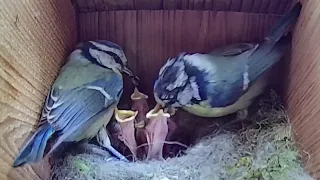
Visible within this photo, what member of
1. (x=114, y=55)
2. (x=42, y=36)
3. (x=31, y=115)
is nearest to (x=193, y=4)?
(x=114, y=55)

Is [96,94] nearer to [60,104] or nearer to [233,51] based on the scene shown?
[60,104]

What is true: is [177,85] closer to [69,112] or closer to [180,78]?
[180,78]

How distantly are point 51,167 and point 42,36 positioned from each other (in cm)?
28

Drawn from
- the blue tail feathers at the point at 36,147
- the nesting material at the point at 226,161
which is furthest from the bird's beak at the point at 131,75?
the blue tail feathers at the point at 36,147

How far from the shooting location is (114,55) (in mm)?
1492

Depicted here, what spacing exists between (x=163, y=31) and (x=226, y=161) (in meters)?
0.38

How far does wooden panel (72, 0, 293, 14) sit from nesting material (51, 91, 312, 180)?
233 millimetres

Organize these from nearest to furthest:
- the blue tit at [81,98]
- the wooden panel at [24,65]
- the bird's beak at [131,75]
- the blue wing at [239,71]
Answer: the wooden panel at [24,65] < the blue tit at [81,98] < the blue wing at [239,71] < the bird's beak at [131,75]

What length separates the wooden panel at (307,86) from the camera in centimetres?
118

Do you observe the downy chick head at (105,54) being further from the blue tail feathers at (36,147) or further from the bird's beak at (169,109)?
the blue tail feathers at (36,147)

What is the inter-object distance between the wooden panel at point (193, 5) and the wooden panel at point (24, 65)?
0.12m

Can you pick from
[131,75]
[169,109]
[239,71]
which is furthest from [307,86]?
[131,75]

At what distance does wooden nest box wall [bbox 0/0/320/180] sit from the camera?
112 centimetres

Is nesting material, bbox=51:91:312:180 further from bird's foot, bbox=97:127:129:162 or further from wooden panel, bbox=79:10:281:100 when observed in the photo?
wooden panel, bbox=79:10:281:100
